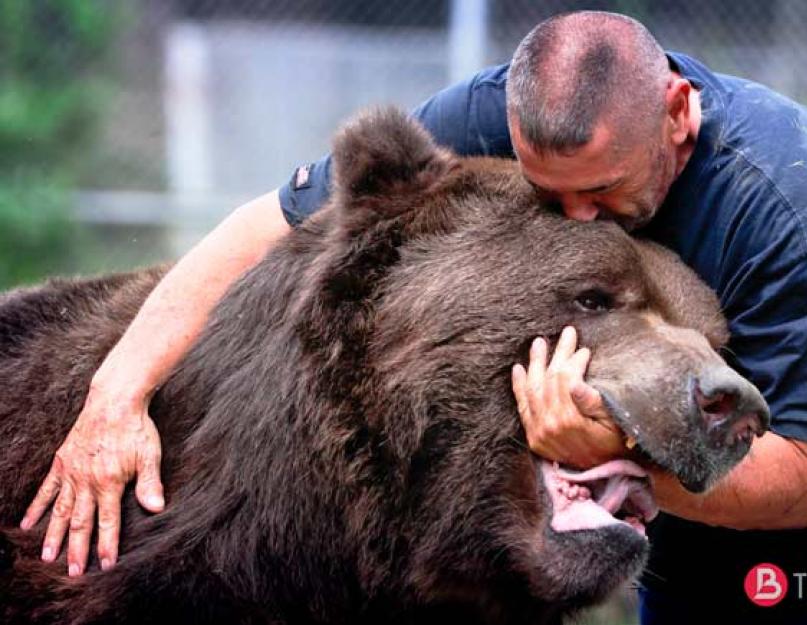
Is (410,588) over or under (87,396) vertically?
under

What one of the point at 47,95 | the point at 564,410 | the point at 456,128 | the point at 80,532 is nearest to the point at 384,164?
the point at 456,128

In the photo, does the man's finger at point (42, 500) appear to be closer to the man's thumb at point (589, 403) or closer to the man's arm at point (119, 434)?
the man's arm at point (119, 434)

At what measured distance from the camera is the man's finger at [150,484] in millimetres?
3629

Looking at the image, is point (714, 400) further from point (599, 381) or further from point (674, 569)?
point (674, 569)

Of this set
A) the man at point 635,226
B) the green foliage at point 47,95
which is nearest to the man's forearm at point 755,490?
the man at point 635,226

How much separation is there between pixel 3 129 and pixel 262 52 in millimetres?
1645

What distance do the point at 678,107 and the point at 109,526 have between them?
1852 mm

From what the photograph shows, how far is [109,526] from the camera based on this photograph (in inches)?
142

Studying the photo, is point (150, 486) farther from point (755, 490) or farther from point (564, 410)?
point (755, 490)

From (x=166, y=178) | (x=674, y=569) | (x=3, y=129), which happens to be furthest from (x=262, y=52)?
(x=674, y=569)

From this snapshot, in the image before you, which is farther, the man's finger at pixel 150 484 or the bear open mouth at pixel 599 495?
the man's finger at pixel 150 484

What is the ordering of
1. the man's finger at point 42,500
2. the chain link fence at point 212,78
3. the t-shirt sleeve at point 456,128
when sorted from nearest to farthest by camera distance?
the man's finger at point 42,500, the t-shirt sleeve at point 456,128, the chain link fence at point 212,78

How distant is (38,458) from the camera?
12.5 feet

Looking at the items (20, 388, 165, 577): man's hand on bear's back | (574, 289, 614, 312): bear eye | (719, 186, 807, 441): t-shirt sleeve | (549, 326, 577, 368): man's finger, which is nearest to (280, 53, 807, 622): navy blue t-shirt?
(719, 186, 807, 441): t-shirt sleeve
